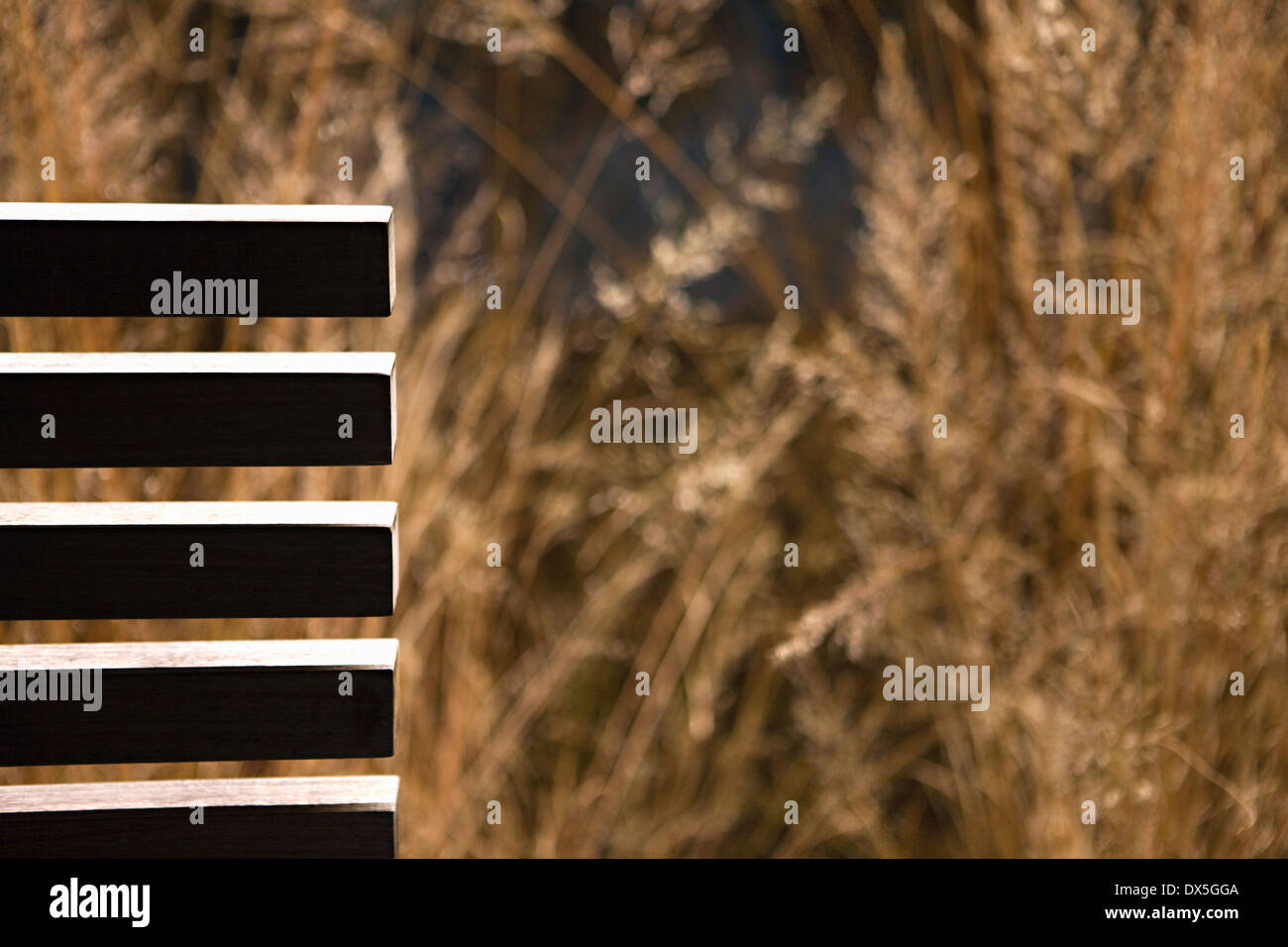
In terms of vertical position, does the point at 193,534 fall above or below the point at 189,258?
below

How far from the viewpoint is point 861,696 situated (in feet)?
4.01

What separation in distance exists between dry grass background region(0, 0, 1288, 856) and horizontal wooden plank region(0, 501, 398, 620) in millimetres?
343

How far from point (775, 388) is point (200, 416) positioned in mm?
712

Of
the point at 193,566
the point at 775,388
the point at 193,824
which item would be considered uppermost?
the point at 775,388

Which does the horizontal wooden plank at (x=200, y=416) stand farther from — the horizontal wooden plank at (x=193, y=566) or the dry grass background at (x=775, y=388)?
the dry grass background at (x=775, y=388)

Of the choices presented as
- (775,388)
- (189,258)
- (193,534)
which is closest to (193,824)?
(193,534)

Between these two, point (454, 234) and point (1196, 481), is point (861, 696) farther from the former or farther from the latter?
point (454, 234)

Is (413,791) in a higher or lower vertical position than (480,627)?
lower

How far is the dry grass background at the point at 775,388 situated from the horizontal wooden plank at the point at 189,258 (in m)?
0.36

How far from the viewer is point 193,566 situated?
0.66m

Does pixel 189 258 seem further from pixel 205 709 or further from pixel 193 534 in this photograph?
pixel 205 709

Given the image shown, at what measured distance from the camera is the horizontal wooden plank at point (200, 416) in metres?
0.65
